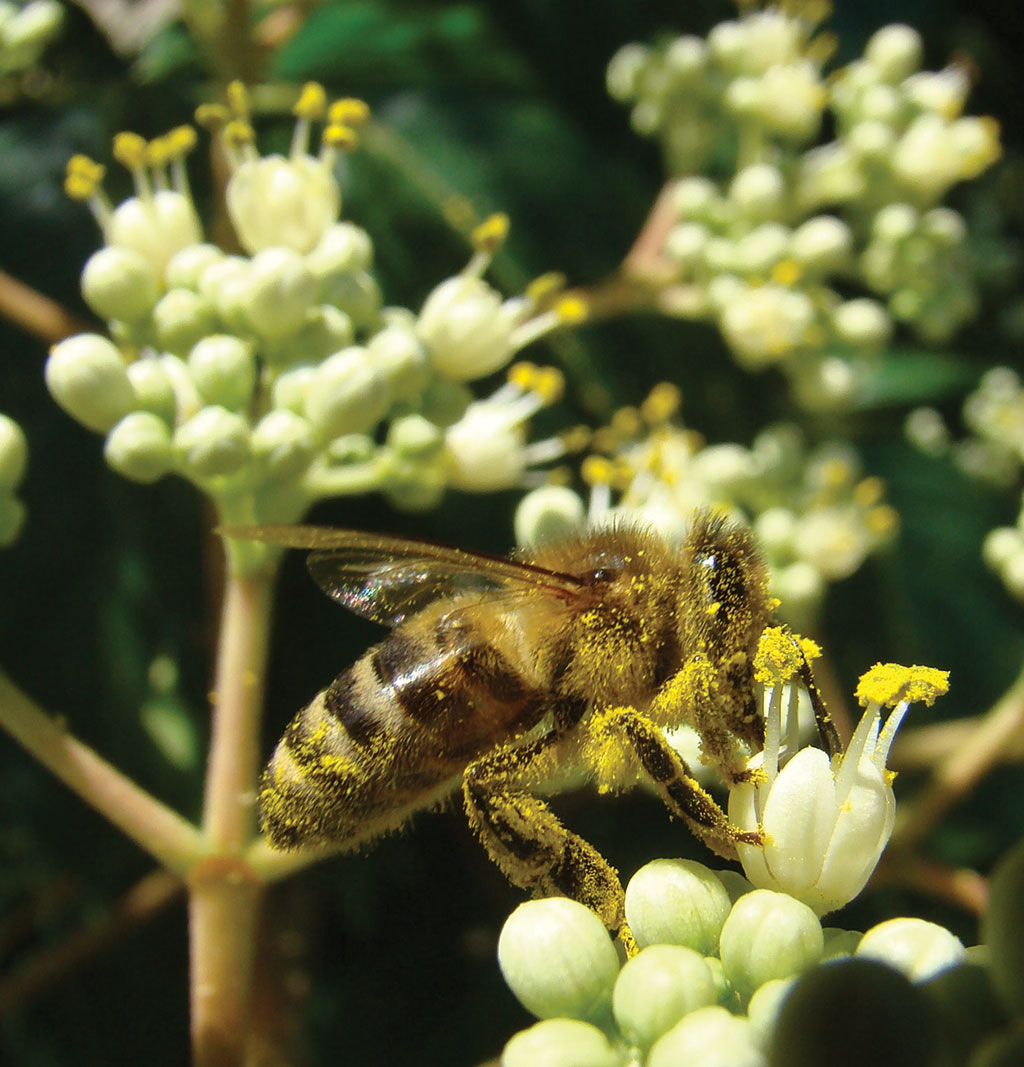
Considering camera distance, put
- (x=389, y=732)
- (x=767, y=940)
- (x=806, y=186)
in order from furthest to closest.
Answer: (x=806, y=186) → (x=389, y=732) → (x=767, y=940)

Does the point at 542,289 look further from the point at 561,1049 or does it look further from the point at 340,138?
the point at 561,1049

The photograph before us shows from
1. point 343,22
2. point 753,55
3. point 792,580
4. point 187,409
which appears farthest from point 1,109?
point 792,580

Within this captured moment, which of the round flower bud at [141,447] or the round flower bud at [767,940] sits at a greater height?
the round flower bud at [141,447]

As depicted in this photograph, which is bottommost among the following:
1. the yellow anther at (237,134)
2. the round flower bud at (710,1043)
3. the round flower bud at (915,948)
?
the round flower bud at (915,948)

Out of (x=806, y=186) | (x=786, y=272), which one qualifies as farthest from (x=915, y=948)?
(x=806, y=186)

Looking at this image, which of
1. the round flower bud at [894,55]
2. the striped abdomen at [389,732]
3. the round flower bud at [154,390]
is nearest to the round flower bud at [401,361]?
the round flower bud at [154,390]

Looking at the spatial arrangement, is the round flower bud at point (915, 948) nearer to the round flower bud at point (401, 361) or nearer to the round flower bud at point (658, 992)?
the round flower bud at point (658, 992)

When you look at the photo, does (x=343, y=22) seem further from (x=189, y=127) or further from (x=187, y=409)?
(x=187, y=409)

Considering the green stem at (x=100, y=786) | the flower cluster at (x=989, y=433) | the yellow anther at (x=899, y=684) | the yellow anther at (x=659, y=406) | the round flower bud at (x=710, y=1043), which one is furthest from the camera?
the flower cluster at (x=989, y=433)
